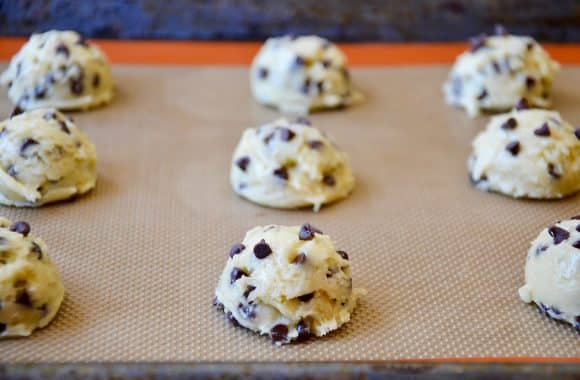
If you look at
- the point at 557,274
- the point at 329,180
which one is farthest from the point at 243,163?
the point at 557,274

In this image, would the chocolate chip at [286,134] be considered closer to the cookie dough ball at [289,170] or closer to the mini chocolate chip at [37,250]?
the cookie dough ball at [289,170]

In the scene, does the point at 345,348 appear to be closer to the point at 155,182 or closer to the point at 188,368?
the point at 188,368

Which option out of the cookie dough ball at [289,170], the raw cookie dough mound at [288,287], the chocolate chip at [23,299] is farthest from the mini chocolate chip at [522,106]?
the chocolate chip at [23,299]

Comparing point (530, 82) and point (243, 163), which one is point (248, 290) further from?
point (530, 82)

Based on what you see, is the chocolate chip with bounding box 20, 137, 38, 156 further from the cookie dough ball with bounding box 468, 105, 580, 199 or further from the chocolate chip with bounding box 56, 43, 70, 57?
the cookie dough ball with bounding box 468, 105, 580, 199

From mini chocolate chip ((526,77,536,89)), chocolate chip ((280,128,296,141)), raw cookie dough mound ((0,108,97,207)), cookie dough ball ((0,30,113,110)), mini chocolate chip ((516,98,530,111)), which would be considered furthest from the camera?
mini chocolate chip ((526,77,536,89))

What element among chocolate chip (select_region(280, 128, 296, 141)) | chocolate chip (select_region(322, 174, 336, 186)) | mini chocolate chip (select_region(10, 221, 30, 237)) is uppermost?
chocolate chip (select_region(280, 128, 296, 141))

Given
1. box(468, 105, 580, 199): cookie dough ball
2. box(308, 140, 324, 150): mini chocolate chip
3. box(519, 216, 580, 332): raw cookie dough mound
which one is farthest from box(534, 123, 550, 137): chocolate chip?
box(308, 140, 324, 150): mini chocolate chip

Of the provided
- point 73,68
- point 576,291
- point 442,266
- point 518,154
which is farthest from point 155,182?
point 576,291

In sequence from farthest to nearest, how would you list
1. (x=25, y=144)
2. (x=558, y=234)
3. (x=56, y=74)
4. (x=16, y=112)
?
(x=56, y=74), (x=16, y=112), (x=25, y=144), (x=558, y=234)
